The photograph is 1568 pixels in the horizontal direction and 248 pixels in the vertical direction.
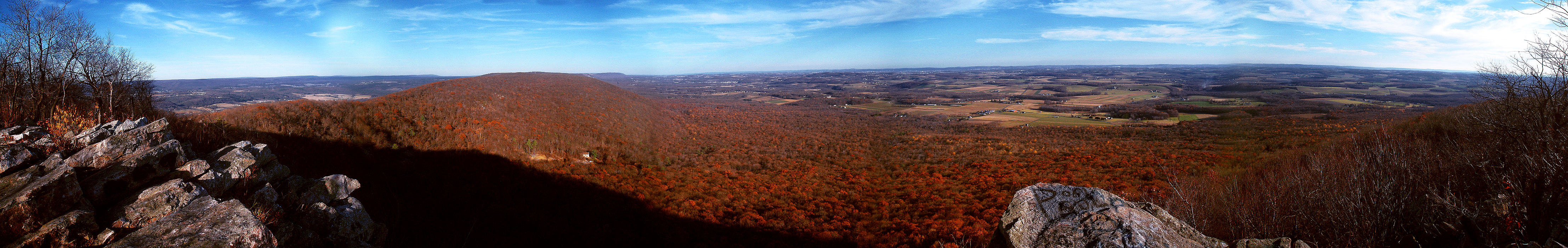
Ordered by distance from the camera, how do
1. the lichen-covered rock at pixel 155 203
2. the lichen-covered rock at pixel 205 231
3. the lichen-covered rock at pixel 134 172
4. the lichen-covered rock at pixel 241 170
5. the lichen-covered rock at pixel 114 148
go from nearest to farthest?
1. the lichen-covered rock at pixel 205 231
2. the lichen-covered rock at pixel 155 203
3. the lichen-covered rock at pixel 134 172
4. the lichen-covered rock at pixel 114 148
5. the lichen-covered rock at pixel 241 170

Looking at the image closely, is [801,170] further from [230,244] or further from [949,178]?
[230,244]

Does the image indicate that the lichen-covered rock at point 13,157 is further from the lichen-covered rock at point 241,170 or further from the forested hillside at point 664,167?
the forested hillside at point 664,167

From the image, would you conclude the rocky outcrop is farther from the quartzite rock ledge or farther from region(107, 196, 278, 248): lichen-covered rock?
the quartzite rock ledge

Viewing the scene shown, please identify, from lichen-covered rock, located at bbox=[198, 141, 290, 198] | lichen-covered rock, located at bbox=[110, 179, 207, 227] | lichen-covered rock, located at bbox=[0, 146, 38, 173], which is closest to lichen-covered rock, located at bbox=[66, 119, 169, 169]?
lichen-covered rock, located at bbox=[0, 146, 38, 173]

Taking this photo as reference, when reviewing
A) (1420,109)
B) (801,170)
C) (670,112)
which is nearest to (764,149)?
(801,170)

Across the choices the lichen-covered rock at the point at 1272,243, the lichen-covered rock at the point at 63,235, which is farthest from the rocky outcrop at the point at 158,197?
the lichen-covered rock at the point at 1272,243

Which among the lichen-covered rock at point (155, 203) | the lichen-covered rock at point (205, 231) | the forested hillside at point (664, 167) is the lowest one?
the forested hillside at point (664, 167)
